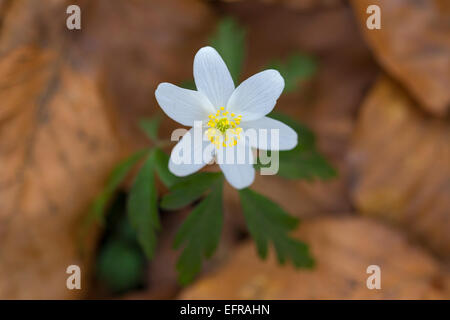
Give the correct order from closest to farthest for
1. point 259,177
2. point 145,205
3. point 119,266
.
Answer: point 145,205 → point 119,266 → point 259,177

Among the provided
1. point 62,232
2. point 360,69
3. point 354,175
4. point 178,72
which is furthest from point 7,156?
point 360,69

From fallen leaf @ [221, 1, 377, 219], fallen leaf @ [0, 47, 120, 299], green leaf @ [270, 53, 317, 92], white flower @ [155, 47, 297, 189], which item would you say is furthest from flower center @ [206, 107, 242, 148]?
fallen leaf @ [221, 1, 377, 219]

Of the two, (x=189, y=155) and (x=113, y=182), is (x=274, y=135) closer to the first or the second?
(x=189, y=155)

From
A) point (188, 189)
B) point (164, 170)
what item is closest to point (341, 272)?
point (188, 189)

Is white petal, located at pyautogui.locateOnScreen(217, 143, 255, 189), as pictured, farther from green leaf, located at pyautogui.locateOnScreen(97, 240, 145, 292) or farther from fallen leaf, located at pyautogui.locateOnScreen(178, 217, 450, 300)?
green leaf, located at pyautogui.locateOnScreen(97, 240, 145, 292)
